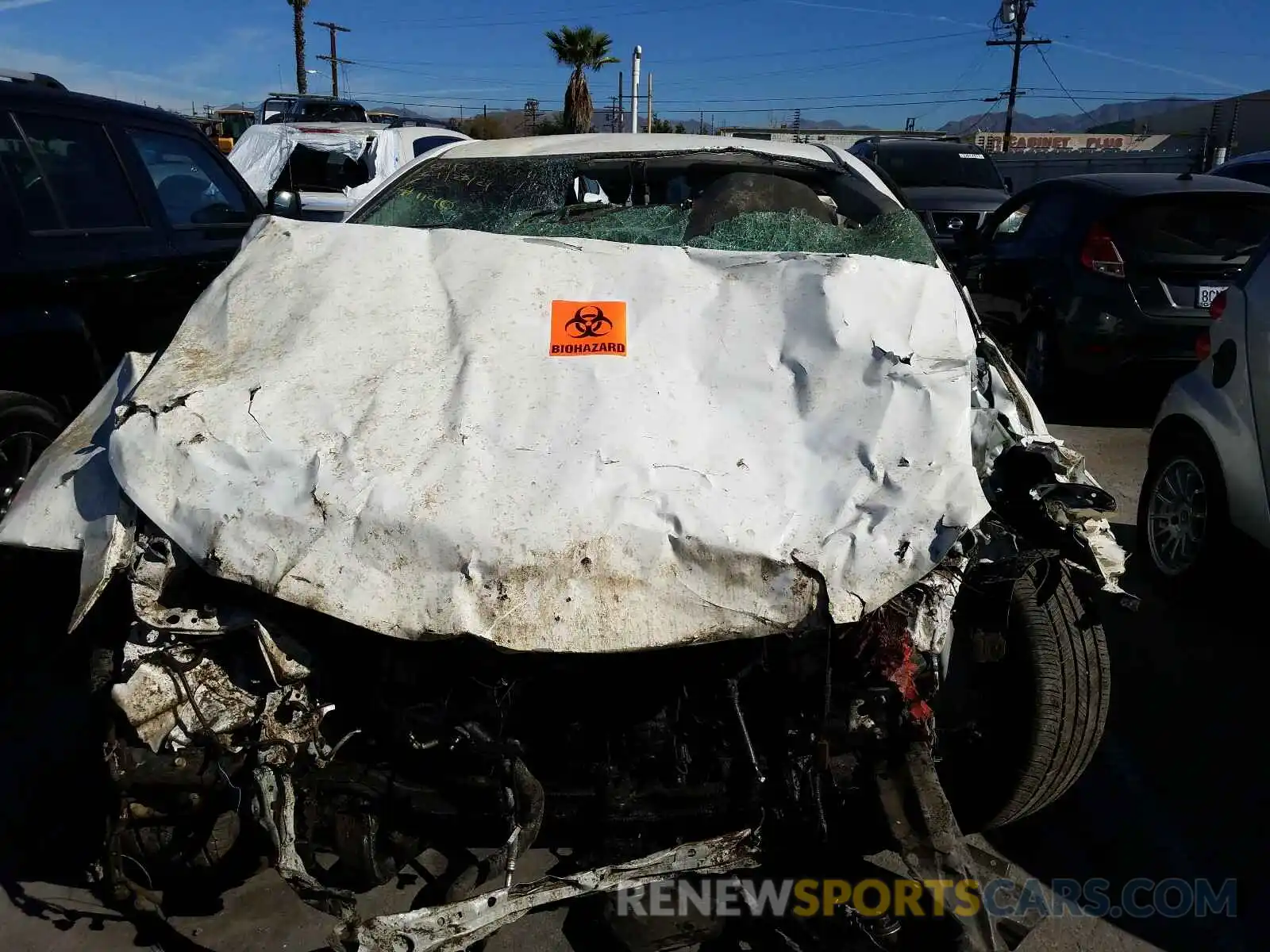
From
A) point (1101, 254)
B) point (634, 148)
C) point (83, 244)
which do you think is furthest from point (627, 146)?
point (1101, 254)

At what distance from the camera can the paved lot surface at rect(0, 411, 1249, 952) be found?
2.37 meters

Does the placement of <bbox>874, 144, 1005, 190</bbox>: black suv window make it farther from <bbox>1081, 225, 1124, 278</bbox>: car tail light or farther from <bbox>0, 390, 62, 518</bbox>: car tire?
<bbox>0, 390, 62, 518</bbox>: car tire

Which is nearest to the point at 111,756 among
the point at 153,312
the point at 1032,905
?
the point at 1032,905

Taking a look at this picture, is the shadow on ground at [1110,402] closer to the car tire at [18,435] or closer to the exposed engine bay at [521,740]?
the exposed engine bay at [521,740]

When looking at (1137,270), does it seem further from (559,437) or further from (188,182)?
(188,182)

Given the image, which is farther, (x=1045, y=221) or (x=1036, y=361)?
(x=1045, y=221)

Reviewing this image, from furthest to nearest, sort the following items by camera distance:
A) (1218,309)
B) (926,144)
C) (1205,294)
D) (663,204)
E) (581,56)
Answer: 1. (581,56)
2. (926,144)
3. (1205,294)
4. (1218,309)
5. (663,204)

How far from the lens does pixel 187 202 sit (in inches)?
185

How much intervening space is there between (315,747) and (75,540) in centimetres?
71

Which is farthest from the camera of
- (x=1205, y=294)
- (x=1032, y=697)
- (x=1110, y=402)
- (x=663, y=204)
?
(x=1110, y=402)

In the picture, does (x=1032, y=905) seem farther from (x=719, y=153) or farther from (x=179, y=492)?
(x=719, y=153)

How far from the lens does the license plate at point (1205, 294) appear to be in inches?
229

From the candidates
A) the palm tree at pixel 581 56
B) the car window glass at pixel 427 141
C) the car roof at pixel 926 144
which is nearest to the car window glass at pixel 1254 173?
the car roof at pixel 926 144

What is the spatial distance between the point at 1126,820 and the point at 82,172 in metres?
Result: 4.61
